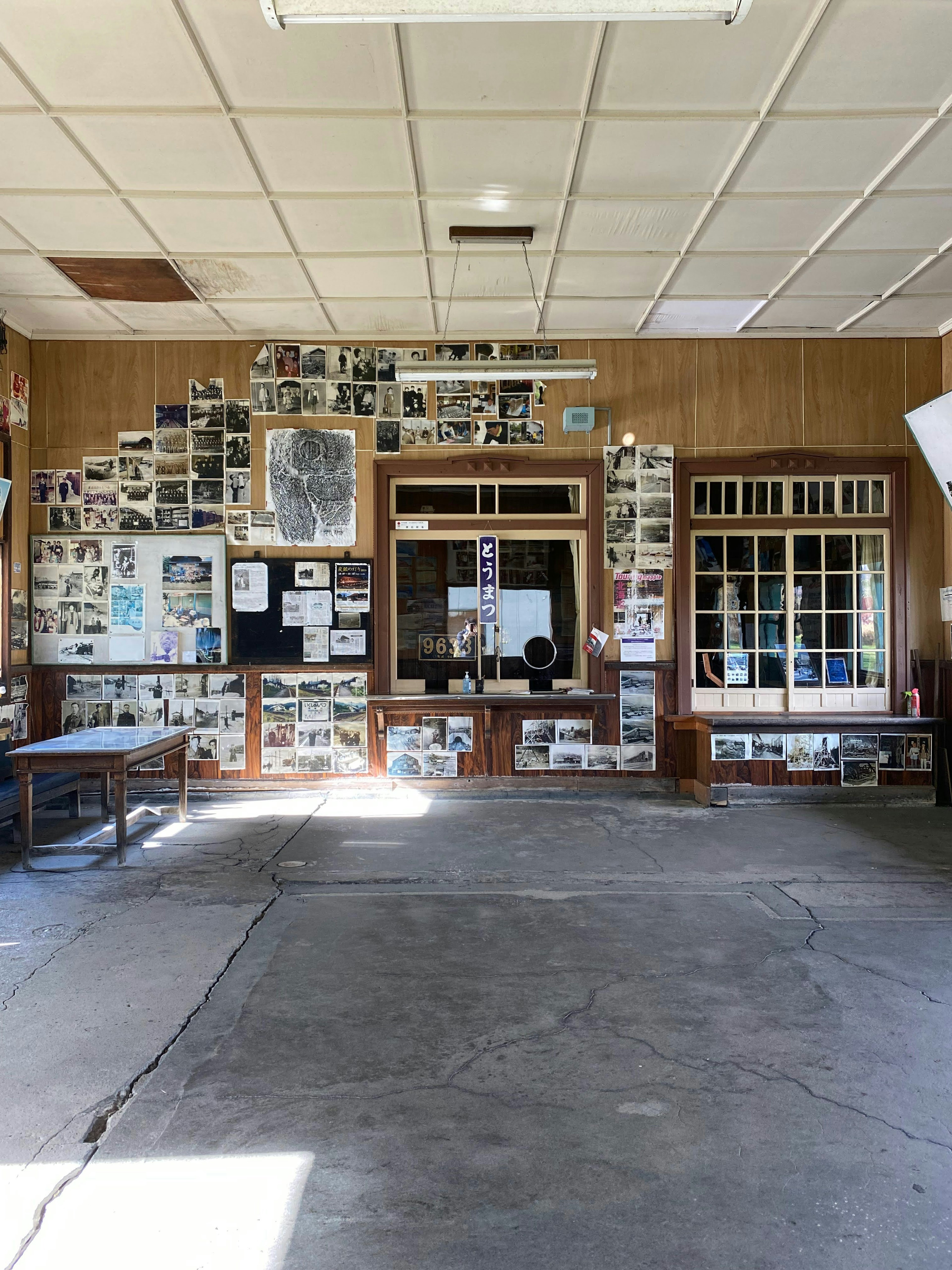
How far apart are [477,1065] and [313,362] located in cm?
612

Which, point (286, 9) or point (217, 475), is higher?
point (286, 9)

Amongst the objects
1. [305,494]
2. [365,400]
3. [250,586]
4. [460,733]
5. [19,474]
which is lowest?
[460,733]

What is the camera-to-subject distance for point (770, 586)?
7508 mm

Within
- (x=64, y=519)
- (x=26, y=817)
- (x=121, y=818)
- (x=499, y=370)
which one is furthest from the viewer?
(x=64, y=519)

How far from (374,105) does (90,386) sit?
4268 mm

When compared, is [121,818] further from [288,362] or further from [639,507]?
[639,507]

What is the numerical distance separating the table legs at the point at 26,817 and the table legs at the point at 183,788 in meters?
1.33

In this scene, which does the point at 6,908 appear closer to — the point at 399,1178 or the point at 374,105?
the point at 399,1178

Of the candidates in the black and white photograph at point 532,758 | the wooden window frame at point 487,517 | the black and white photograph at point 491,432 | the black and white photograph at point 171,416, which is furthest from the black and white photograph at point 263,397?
the black and white photograph at point 532,758

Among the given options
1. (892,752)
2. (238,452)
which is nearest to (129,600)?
(238,452)

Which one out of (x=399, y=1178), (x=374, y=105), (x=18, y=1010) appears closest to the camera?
(x=399, y=1178)

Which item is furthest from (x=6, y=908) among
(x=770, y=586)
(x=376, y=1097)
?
(x=770, y=586)

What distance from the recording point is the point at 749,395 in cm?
750

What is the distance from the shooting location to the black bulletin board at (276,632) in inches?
294
